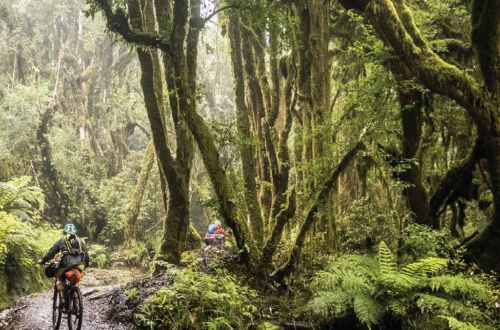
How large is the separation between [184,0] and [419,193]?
5641mm

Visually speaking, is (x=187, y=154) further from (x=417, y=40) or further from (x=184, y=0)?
(x=417, y=40)

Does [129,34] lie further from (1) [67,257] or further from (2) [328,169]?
(2) [328,169]

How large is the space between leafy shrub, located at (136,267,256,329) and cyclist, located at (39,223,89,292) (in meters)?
1.52

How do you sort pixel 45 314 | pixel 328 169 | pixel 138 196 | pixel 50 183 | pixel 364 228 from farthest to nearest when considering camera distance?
pixel 50 183
pixel 138 196
pixel 364 228
pixel 45 314
pixel 328 169

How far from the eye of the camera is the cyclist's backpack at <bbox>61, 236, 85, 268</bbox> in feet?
24.8

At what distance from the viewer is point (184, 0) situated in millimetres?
7867

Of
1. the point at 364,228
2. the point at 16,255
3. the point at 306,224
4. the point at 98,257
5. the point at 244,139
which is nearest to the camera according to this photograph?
the point at 306,224

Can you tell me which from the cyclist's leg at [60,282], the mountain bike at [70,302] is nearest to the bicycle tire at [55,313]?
the mountain bike at [70,302]

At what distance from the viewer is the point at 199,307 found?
21.8 ft

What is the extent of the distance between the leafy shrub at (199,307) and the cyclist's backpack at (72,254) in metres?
1.56

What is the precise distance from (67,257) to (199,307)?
8.65 ft

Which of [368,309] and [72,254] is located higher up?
[72,254]

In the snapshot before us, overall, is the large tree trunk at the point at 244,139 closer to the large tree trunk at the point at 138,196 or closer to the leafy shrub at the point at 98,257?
the large tree trunk at the point at 138,196

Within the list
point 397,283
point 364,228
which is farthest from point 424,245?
point 364,228
